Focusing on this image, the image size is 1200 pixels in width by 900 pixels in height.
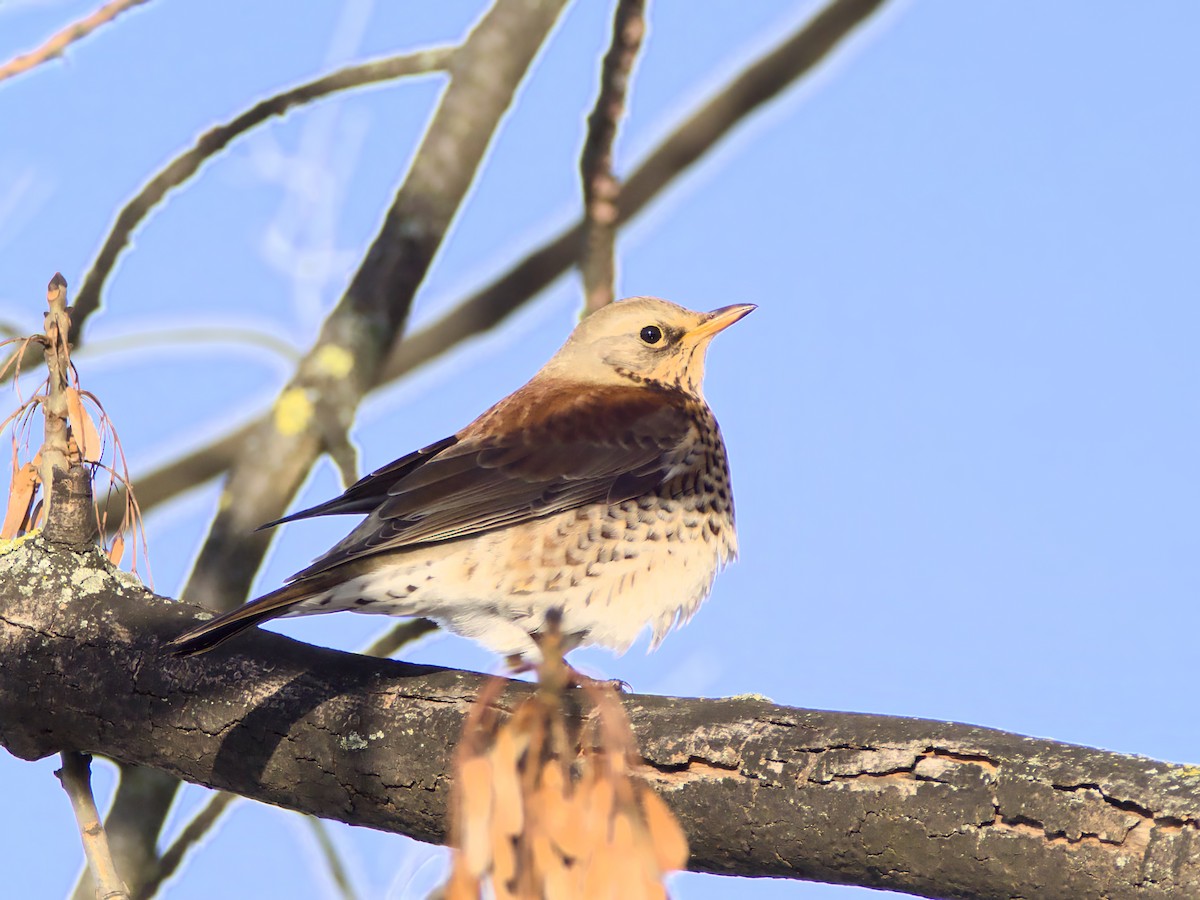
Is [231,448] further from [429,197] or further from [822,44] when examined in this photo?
[822,44]

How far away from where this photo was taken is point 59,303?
3.73 metres

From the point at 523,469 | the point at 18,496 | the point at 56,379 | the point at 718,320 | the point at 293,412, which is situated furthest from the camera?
the point at 718,320

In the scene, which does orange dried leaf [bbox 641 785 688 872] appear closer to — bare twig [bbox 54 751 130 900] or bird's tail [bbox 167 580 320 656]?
bare twig [bbox 54 751 130 900]

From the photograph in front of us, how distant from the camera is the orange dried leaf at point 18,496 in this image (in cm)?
413

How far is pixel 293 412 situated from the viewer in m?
5.56

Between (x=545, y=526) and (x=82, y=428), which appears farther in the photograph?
(x=545, y=526)

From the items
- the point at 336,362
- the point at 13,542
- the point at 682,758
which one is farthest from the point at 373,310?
the point at 682,758

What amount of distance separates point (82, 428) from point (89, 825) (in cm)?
110

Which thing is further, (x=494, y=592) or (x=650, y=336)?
(x=650, y=336)

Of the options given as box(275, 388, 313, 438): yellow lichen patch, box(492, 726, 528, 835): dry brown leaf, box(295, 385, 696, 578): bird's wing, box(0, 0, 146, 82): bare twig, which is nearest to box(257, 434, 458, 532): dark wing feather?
box(295, 385, 696, 578): bird's wing

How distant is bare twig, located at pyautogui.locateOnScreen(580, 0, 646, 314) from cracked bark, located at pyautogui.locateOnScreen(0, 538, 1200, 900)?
2.39m

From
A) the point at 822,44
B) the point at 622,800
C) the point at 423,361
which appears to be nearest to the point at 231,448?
the point at 423,361

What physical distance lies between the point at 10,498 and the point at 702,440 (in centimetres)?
278

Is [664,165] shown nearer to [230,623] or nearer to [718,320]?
[718,320]
